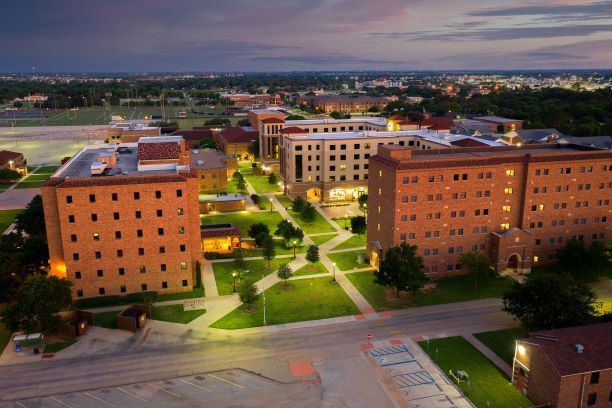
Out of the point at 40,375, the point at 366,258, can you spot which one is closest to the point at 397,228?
the point at 366,258

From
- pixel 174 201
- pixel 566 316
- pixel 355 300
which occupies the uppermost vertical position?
pixel 174 201

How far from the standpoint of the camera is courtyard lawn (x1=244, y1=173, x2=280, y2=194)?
436 ft

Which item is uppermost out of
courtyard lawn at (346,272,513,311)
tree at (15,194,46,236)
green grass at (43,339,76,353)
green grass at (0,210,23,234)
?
tree at (15,194,46,236)

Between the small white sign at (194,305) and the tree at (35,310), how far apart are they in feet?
49.8

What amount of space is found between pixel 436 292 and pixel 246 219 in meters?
49.3

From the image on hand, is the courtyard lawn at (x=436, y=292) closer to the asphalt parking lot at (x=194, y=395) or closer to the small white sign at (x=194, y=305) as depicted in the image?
the asphalt parking lot at (x=194, y=395)

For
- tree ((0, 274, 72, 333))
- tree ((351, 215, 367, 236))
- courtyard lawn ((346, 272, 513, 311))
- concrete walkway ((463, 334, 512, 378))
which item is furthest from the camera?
tree ((351, 215, 367, 236))

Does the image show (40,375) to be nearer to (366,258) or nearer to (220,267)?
(220,267)

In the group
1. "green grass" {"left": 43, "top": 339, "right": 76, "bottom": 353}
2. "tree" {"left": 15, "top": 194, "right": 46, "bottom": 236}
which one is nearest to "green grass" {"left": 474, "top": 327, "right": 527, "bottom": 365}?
"green grass" {"left": 43, "top": 339, "right": 76, "bottom": 353}

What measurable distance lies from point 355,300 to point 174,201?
2821cm

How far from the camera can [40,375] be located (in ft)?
160

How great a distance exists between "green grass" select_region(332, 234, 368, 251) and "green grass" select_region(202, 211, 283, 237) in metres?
16.5

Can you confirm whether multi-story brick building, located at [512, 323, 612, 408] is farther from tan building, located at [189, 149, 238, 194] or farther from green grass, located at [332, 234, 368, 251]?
tan building, located at [189, 149, 238, 194]

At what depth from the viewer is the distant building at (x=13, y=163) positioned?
5709 inches
